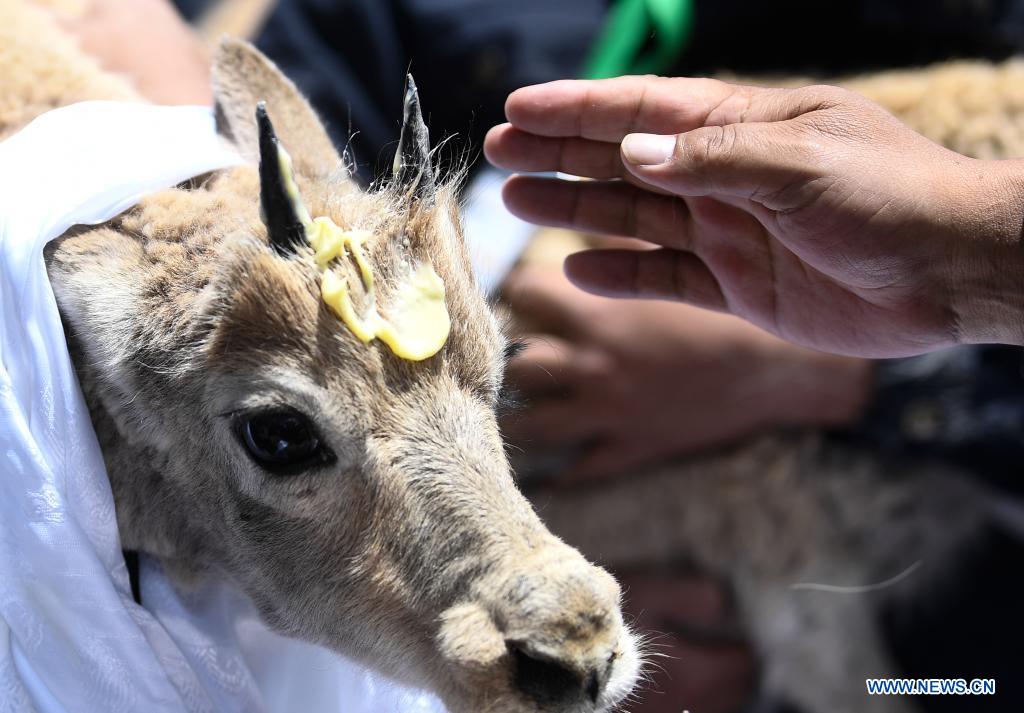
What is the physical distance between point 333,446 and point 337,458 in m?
0.03

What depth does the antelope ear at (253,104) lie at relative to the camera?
2445 millimetres

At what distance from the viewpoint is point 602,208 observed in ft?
8.61

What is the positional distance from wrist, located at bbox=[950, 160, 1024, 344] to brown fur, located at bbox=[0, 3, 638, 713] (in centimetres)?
96

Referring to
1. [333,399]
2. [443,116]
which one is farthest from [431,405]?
[443,116]

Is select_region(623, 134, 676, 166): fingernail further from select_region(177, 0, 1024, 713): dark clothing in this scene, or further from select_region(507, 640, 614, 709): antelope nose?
select_region(177, 0, 1024, 713): dark clothing

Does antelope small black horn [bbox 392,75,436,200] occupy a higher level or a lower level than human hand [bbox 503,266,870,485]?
higher

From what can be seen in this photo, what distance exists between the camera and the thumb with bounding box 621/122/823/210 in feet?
6.25

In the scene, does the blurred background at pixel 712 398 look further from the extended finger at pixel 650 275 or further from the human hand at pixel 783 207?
the human hand at pixel 783 207

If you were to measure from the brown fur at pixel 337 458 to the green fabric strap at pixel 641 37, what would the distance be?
1964 mm

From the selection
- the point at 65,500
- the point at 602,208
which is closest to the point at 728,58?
the point at 602,208

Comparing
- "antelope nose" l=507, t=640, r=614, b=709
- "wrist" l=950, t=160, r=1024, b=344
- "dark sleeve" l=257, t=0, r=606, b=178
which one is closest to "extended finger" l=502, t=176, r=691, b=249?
"wrist" l=950, t=160, r=1024, b=344

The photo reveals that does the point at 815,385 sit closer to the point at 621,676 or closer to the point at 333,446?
the point at 621,676

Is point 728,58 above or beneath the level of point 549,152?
beneath

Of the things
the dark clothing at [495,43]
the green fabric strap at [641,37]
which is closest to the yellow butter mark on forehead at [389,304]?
the green fabric strap at [641,37]
